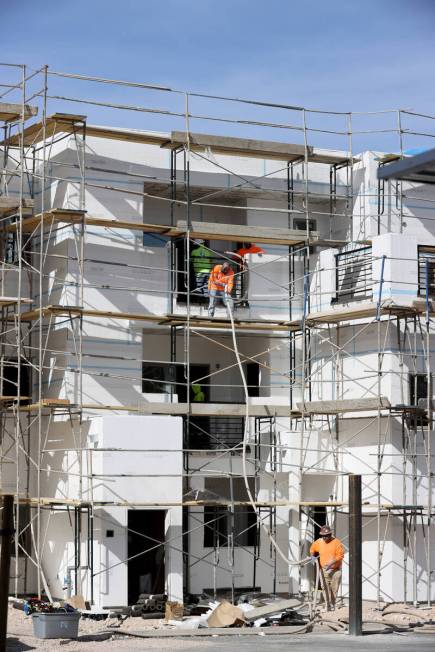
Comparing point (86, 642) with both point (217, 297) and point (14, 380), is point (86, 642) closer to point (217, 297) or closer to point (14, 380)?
point (14, 380)

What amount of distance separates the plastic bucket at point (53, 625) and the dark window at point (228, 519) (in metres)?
8.50

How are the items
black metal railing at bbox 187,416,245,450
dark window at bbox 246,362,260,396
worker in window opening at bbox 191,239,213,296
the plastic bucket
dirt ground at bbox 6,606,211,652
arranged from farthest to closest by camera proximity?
dark window at bbox 246,362,260,396, worker in window opening at bbox 191,239,213,296, black metal railing at bbox 187,416,245,450, the plastic bucket, dirt ground at bbox 6,606,211,652

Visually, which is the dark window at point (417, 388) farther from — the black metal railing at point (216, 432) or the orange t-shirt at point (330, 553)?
the black metal railing at point (216, 432)

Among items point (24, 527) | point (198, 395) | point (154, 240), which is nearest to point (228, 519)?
point (198, 395)

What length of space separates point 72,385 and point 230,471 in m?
4.29

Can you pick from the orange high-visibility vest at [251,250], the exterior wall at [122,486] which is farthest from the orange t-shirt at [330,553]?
the orange high-visibility vest at [251,250]

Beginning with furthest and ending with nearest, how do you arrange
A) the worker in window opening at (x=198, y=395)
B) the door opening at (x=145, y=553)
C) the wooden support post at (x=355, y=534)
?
the worker in window opening at (x=198, y=395)
the door opening at (x=145, y=553)
the wooden support post at (x=355, y=534)

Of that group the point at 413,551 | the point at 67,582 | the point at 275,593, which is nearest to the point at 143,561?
the point at 67,582

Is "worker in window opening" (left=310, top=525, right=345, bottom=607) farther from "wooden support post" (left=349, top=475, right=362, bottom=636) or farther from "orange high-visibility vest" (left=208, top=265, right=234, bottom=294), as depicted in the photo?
"orange high-visibility vest" (left=208, top=265, right=234, bottom=294)

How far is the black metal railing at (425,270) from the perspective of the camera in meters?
30.9

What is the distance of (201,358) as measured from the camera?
34.7 m

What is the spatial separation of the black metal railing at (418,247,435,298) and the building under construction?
0.26ft

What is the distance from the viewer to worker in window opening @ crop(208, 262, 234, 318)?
3238cm

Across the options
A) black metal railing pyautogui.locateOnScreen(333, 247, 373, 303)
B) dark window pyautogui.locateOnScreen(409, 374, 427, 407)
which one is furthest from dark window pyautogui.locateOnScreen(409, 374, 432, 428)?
black metal railing pyautogui.locateOnScreen(333, 247, 373, 303)
